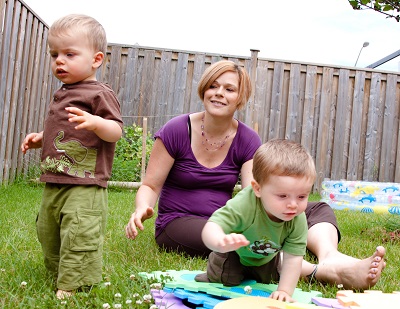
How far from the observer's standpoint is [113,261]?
8.33ft

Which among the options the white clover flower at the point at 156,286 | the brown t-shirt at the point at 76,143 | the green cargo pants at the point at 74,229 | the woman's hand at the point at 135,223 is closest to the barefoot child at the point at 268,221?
the white clover flower at the point at 156,286

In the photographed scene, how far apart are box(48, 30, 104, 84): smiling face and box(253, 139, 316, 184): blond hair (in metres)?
0.78

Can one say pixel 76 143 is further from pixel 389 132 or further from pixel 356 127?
pixel 389 132

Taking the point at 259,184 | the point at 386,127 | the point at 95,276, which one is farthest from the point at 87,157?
the point at 386,127

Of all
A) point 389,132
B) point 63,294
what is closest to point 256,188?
point 63,294

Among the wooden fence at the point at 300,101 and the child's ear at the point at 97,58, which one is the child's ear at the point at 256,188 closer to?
the child's ear at the point at 97,58

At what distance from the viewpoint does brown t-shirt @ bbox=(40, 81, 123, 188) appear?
80.2 inches

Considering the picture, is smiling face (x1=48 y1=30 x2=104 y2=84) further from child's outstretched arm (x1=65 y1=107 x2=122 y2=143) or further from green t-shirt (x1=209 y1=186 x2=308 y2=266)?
green t-shirt (x1=209 y1=186 x2=308 y2=266)

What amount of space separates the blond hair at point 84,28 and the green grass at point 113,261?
3.09ft

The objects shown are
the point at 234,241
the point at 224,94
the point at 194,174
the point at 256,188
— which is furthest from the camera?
the point at 194,174

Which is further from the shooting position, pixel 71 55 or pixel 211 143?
pixel 211 143

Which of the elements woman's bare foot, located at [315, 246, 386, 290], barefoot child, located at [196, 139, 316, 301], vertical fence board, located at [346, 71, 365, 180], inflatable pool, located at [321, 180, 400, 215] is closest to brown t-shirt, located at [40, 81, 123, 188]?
barefoot child, located at [196, 139, 316, 301]

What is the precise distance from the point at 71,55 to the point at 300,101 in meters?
6.14

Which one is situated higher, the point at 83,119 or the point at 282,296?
the point at 83,119
